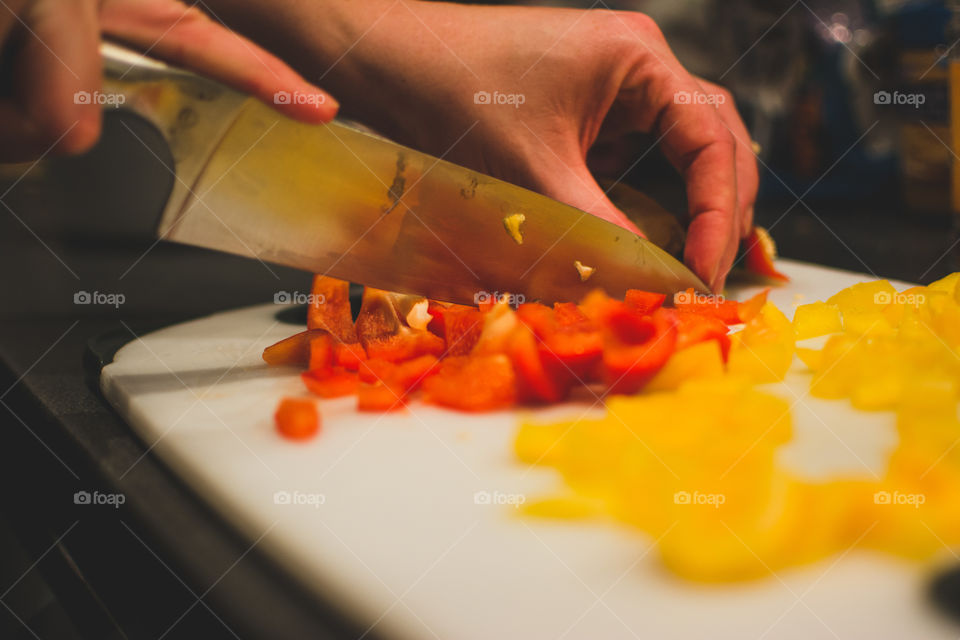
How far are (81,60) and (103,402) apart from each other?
45 centimetres

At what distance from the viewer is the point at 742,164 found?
1443 mm

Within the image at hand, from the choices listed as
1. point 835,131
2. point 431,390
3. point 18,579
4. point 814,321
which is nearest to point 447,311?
point 431,390

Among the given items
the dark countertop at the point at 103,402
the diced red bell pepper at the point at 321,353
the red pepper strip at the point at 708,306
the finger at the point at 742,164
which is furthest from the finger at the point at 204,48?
the finger at the point at 742,164

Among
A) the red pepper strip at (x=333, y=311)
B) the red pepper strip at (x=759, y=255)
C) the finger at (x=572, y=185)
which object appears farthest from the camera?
the red pepper strip at (x=759, y=255)

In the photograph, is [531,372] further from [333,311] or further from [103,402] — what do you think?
[103,402]

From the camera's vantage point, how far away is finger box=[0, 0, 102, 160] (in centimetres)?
57

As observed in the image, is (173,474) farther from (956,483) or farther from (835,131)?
(835,131)

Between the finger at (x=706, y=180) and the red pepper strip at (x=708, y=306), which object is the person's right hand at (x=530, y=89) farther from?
the red pepper strip at (x=708, y=306)

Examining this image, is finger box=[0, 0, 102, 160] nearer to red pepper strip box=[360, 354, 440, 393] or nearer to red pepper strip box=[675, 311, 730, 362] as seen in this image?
red pepper strip box=[360, 354, 440, 393]

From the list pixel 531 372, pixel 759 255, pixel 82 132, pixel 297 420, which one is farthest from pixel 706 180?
pixel 82 132

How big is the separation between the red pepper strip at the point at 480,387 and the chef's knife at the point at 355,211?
0.23 m

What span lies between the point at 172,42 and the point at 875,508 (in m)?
0.73

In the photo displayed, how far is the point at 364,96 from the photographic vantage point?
1.29 meters

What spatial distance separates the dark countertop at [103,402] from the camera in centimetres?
56
